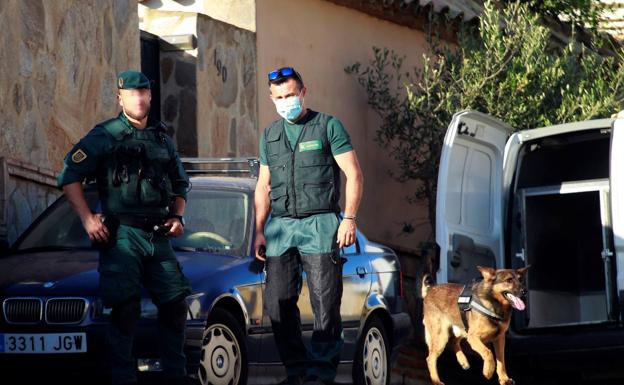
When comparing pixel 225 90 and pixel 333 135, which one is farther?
pixel 225 90

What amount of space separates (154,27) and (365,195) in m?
4.04

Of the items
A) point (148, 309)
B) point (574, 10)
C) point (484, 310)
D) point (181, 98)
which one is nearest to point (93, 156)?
point (148, 309)

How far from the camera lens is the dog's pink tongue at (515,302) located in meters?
11.5

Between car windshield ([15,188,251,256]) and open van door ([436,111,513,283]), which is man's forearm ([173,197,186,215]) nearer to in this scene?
car windshield ([15,188,251,256])

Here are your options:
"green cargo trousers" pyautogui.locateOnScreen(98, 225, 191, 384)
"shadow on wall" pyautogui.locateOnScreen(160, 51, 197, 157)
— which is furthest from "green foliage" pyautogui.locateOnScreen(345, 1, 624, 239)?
"green cargo trousers" pyautogui.locateOnScreen(98, 225, 191, 384)

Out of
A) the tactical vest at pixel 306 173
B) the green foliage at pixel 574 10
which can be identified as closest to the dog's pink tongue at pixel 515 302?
the tactical vest at pixel 306 173

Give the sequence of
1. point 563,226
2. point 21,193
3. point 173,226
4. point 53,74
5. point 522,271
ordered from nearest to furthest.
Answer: point 173,226 < point 522,271 < point 21,193 < point 53,74 < point 563,226

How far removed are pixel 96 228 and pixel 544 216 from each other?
20.1 ft

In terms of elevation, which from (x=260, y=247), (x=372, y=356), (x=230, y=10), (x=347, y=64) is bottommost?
(x=372, y=356)

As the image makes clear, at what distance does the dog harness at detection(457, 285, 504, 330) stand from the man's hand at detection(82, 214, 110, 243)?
4.36 m

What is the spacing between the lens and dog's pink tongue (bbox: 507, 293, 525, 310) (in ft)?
37.6

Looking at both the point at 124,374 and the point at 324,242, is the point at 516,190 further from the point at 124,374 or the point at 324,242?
the point at 124,374

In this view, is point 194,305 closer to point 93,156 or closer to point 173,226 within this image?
point 173,226

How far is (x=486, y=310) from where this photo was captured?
38.5ft
